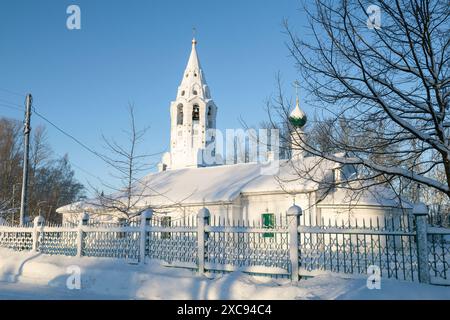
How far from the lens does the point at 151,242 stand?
10.8m

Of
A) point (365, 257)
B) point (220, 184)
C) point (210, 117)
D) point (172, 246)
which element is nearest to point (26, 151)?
point (220, 184)

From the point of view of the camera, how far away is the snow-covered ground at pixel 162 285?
270 inches

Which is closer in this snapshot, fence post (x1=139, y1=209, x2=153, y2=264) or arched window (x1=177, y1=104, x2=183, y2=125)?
fence post (x1=139, y1=209, x2=153, y2=264)

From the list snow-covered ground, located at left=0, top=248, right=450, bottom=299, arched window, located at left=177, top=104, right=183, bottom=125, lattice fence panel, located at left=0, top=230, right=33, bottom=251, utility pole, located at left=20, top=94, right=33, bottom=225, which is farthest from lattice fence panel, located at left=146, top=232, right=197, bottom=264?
arched window, located at left=177, top=104, right=183, bottom=125

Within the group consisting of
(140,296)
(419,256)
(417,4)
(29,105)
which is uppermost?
(29,105)

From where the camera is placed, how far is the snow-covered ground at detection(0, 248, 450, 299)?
22.5 ft

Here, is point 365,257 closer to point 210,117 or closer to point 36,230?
point 36,230

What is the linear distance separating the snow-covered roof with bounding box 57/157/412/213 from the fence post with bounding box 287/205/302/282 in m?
9.94

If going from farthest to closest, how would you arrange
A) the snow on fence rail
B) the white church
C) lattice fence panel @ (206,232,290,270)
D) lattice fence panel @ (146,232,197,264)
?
the white church
lattice fence panel @ (146,232,197,264)
lattice fence panel @ (206,232,290,270)
the snow on fence rail

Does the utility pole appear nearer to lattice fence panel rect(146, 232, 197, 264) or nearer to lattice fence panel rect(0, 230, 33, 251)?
lattice fence panel rect(0, 230, 33, 251)

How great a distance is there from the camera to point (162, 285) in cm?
848
